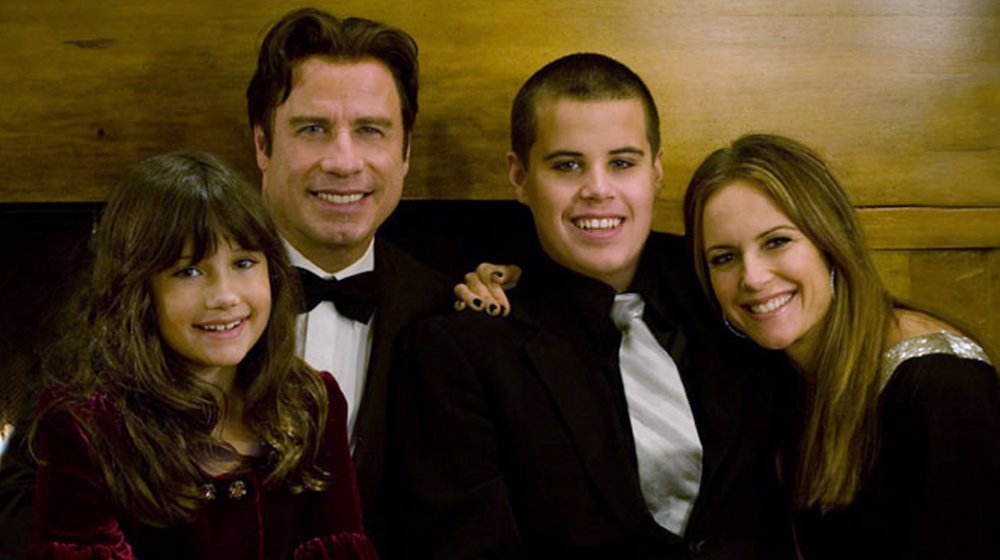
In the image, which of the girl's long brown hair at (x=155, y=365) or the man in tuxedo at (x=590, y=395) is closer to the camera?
the girl's long brown hair at (x=155, y=365)

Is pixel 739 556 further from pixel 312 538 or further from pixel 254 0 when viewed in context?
pixel 254 0

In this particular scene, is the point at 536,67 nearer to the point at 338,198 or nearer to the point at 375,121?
Answer: the point at 375,121

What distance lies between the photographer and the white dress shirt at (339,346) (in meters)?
2.26

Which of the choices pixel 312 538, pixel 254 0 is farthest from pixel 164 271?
pixel 254 0

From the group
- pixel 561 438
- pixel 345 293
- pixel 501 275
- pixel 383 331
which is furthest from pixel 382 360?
pixel 561 438

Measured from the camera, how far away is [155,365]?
1.71 meters

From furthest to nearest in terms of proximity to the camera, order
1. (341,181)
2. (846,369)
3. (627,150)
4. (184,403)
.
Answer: (341,181)
(627,150)
(846,369)
(184,403)

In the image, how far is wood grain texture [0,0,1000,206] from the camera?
8.60 ft

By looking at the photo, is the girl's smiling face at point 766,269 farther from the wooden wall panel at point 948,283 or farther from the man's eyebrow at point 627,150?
the wooden wall panel at point 948,283

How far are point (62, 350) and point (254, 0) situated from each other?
4.18 ft

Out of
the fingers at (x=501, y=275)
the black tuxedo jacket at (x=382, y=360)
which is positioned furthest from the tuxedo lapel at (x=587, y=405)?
the black tuxedo jacket at (x=382, y=360)

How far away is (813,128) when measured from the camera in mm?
2730

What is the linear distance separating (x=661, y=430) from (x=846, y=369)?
1.34 feet

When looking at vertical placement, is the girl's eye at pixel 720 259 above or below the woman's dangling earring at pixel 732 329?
above
